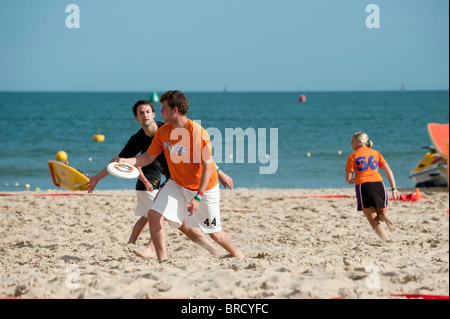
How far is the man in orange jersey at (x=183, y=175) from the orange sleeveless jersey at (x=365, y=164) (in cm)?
197

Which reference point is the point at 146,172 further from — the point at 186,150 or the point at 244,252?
the point at 244,252

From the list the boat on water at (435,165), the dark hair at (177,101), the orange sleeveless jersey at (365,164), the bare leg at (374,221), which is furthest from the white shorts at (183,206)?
the boat on water at (435,165)

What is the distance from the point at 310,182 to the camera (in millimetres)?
14789

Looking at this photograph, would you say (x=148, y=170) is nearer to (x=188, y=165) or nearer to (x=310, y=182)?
(x=188, y=165)

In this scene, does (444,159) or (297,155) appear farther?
(297,155)

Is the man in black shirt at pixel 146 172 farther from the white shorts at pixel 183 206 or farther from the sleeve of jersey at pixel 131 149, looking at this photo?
the white shorts at pixel 183 206

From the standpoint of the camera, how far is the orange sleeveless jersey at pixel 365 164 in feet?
19.5

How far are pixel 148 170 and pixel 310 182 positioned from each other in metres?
9.88

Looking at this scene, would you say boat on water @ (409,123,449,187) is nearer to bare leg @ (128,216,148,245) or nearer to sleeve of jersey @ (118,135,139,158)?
bare leg @ (128,216,148,245)

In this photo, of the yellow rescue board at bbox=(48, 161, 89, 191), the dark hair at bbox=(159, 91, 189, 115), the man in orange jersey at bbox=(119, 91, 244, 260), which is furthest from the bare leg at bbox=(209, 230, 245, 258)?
the yellow rescue board at bbox=(48, 161, 89, 191)

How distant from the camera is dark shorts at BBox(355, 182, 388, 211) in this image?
593 cm

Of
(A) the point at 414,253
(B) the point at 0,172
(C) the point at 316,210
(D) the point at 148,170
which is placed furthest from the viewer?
(B) the point at 0,172
